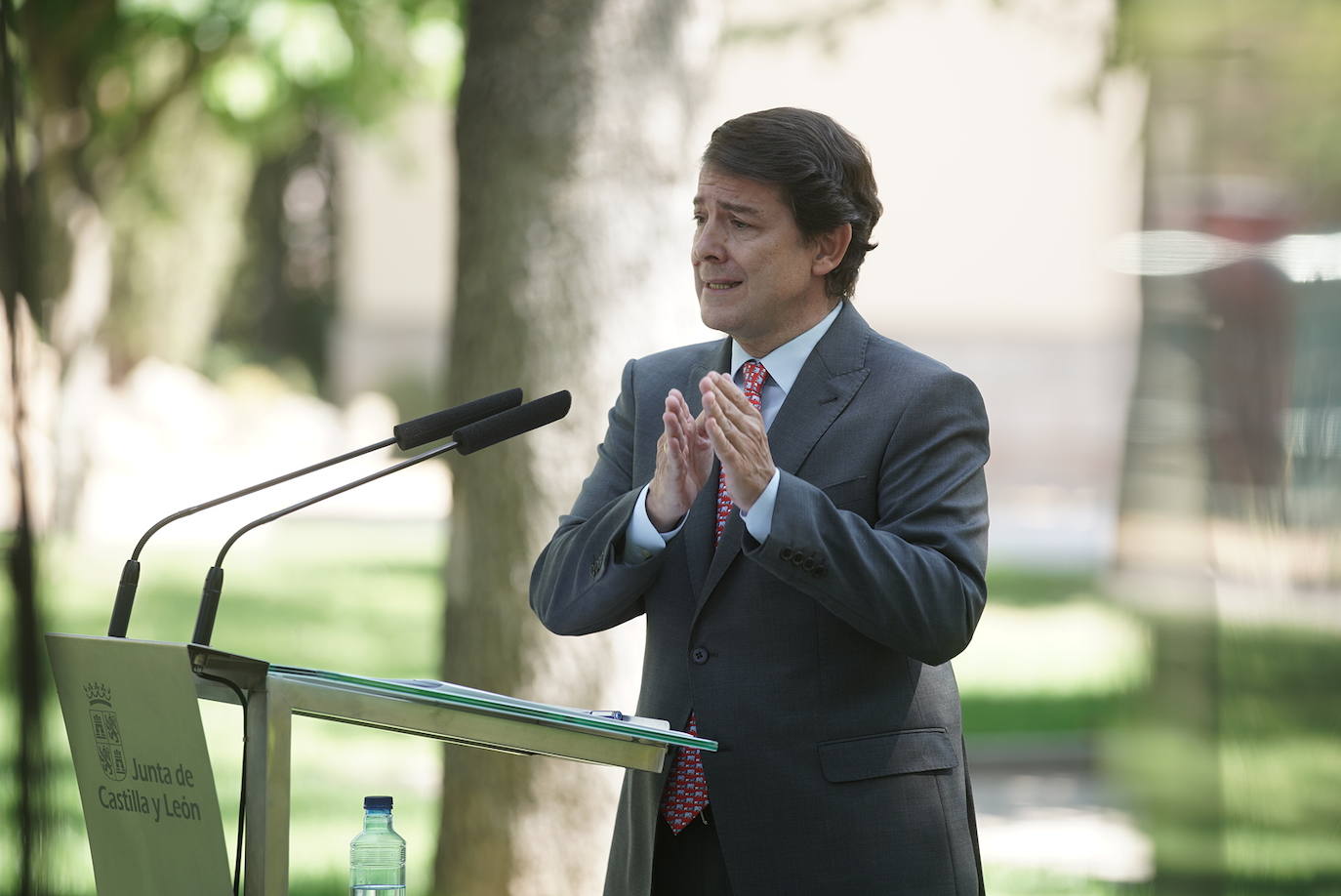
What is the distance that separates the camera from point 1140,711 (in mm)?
3396

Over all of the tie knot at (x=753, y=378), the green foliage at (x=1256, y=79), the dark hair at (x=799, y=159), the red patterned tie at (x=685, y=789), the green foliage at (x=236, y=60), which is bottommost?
the red patterned tie at (x=685, y=789)

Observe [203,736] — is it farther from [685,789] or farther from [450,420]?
[685,789]

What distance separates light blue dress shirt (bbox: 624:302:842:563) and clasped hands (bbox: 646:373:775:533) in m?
0.02

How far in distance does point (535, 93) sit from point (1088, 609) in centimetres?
Result: 967

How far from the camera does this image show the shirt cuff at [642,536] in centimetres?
250

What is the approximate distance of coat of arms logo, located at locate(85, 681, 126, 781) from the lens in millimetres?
2141

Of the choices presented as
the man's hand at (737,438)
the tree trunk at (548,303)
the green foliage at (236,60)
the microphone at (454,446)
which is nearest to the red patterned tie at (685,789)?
the man's hand at (737,438)

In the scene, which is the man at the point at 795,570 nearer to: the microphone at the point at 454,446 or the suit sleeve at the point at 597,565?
the suit sleeve at the point at 597,565

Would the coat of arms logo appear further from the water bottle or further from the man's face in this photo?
the man's face

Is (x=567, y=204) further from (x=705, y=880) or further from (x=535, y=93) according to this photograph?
(x=705, y=880)

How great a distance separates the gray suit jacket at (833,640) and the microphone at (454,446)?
0.69ft

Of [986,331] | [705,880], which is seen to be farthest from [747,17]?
[986,331]

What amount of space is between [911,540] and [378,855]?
0.93 meters

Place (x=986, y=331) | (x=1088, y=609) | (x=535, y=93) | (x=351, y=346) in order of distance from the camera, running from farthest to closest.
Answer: (x=351, y=346) < (x=986, y=331) < (x=1088, y=609) < (x=535, y=93)
